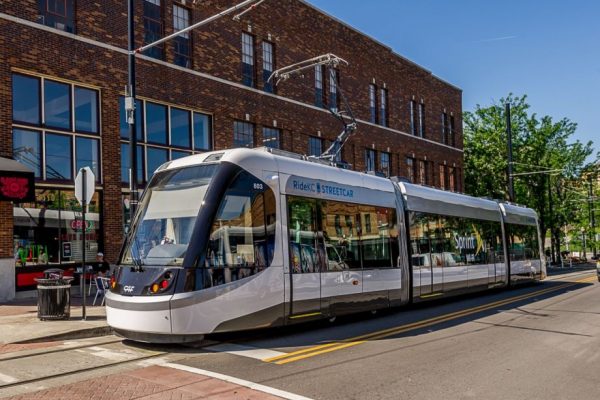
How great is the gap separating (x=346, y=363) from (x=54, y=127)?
40.9 ft

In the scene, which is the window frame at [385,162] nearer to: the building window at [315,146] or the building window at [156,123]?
the building window at [315,146]

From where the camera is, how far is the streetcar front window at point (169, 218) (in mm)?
8828

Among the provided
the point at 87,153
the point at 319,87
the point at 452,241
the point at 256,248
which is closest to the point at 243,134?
the point at 319,87

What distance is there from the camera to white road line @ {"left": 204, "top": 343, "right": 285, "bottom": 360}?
8.36 metres

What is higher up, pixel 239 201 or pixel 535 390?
pixel 239 201

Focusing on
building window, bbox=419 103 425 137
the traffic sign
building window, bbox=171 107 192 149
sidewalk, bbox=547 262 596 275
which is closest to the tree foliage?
sidewalk, bbox=547 262 596 275

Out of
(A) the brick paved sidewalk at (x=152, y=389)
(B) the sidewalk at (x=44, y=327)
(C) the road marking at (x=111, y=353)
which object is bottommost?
(A) the brick paved sidewalk at (x=152, y=389)

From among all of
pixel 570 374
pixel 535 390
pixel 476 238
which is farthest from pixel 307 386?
pixel 476 238

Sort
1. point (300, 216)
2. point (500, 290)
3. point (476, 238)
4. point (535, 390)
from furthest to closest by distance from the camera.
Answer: point (500, 290)
point (476, 238)
point (300, 216)
point (535, 390)

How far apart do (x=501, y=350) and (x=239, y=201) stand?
15.5ft

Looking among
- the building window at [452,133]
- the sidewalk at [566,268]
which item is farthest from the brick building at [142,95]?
the sidewalk at [566,268]

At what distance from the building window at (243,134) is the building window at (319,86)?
5.01m

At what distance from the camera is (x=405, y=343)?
937cm

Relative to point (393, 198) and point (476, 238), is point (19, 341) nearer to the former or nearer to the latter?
point (393, 198)
